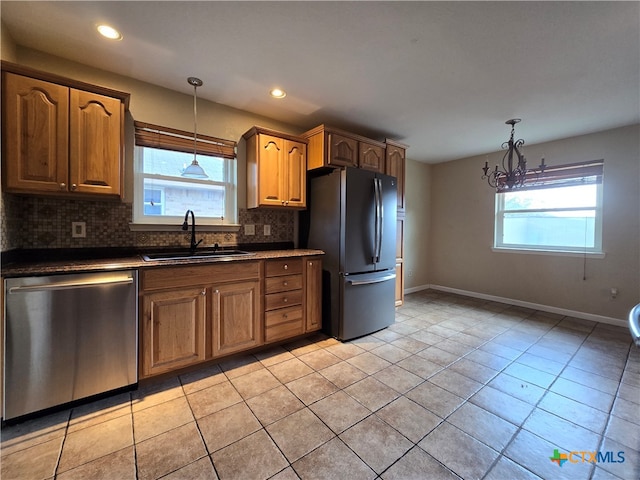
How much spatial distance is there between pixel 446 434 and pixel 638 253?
3.67 meters

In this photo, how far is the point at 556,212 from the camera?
13.0ft

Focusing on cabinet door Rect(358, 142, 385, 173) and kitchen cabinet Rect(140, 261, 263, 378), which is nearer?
kitchen cabinet Rect(140, 261, 263, 378)

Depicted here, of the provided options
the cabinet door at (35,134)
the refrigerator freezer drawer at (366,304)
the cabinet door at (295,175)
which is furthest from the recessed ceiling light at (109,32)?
the refrigerator freezer drawer at (366,304)

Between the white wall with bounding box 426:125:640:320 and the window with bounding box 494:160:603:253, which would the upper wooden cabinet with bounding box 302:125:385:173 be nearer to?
the white wall with bounding box 426:125:640:320

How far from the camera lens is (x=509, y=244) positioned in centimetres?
444

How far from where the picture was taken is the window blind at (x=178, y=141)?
247cm

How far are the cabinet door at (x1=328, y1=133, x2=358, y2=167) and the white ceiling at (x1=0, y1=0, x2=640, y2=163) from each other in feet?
1.05

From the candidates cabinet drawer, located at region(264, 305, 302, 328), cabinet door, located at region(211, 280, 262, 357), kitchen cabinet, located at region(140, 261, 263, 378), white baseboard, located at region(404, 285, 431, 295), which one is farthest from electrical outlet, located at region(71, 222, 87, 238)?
white baseboard, located at region(404, 285, 431, 295)

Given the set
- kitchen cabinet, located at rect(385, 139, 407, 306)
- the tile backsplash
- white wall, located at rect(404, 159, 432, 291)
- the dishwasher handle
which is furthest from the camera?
white wall, located at rect(404, 159, 432, 291)

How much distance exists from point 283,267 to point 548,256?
391cm

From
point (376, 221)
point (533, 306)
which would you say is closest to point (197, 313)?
point (376, 221)

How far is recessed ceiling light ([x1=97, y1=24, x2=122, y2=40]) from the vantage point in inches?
70.7

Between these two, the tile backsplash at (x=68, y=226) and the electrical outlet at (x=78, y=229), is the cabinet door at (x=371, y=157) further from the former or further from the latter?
the electrical outlet at (x=78, y=229)

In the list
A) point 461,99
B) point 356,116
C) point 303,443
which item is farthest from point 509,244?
point 303,443
